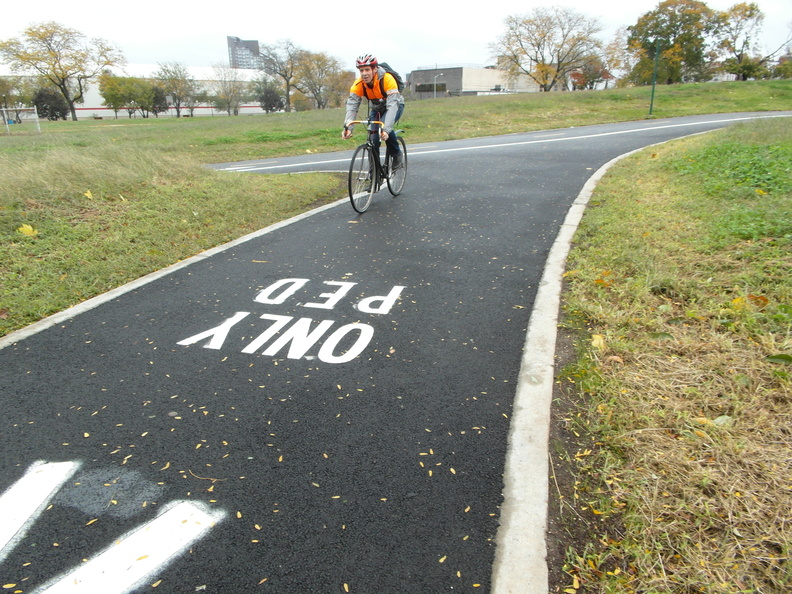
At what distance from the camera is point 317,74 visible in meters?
83.3

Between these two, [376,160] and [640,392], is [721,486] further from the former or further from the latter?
[376,160]

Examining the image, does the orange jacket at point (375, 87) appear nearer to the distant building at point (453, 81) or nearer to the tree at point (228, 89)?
the tree at point (228, 89)

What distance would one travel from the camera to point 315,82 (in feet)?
274

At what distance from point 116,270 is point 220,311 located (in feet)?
6.09

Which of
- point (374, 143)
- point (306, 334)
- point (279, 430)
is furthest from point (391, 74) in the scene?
point (279, 430)

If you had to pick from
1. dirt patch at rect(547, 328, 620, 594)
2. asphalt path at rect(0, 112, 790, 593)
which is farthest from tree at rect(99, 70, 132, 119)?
dirt patch at rect(547, 328, 620, 594)

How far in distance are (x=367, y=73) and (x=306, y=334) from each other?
182 inches

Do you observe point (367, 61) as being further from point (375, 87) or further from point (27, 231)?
point (27, 231)

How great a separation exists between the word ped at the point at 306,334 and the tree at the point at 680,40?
66.2 metres

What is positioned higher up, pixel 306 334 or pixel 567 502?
pixel 306 334

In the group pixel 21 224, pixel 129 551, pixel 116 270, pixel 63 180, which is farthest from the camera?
pixel 63 180

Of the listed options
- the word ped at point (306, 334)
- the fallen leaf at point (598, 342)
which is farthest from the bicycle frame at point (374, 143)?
the fallen leaf at point (598, 342)

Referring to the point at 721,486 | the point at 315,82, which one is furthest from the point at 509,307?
the point at 315,82

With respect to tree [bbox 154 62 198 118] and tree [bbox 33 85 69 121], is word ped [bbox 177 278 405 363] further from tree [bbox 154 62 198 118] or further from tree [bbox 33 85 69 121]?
tree [bbox 154 62 198 118]
